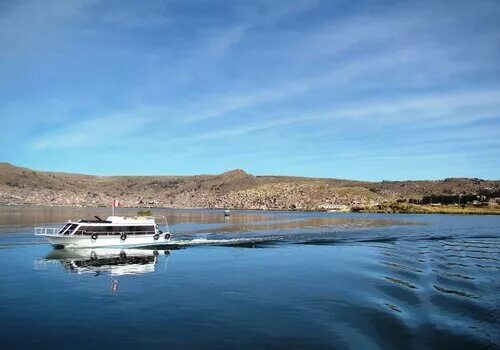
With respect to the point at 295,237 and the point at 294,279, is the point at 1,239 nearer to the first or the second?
the point at 295,237

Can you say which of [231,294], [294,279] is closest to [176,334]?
[231,294]

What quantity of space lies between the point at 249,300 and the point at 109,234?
122 ft

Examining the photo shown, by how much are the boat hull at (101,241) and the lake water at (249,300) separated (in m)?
3.26

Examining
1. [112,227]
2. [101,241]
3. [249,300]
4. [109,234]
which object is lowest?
[249,300]

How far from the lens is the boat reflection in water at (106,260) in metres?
44.7

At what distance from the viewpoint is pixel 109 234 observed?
208ft

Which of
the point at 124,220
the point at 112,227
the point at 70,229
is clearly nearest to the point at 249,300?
the point at 112,227

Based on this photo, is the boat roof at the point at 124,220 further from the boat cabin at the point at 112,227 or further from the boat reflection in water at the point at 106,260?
the boat reflection in water at the point at 106,260

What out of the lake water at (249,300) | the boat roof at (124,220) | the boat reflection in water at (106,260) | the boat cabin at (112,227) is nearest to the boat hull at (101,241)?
the boat cabin at (112,227)

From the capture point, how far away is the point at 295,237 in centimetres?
8456

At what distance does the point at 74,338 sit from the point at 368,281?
23759 mm

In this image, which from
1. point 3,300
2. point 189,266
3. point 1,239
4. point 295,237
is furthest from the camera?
point 295,237

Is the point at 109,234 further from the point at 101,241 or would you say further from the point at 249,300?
the point at 249,300

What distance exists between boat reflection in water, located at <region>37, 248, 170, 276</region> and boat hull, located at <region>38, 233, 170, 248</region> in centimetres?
80
